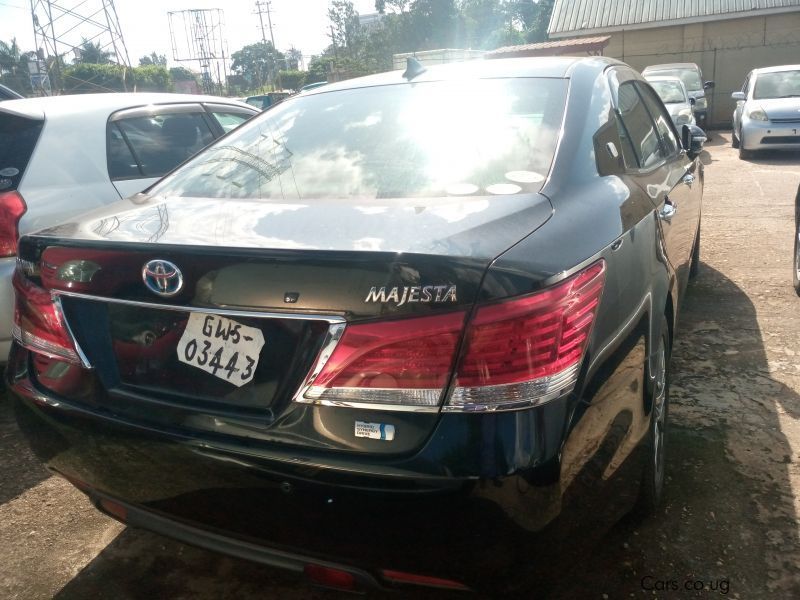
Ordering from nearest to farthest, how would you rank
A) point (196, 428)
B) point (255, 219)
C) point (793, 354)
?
point (196, 428), point (255, 219), point (793, 354)

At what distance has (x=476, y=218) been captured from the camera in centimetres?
184

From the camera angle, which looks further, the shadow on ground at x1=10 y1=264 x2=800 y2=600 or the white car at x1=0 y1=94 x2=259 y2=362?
the white car at x1=0 y1=94 x2=259 y2=362

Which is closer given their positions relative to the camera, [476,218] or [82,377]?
[476,218]

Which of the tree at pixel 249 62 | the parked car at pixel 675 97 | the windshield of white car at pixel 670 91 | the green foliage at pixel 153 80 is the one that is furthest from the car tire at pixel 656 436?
the tree at pixel 249 62

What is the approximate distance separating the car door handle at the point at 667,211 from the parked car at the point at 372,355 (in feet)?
1.02

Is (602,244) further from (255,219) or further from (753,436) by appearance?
(753,436)

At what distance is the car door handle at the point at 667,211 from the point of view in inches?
106

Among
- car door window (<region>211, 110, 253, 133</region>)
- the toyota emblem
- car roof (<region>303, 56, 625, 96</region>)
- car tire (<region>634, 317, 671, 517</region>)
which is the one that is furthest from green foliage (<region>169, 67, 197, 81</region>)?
the toyota emblem

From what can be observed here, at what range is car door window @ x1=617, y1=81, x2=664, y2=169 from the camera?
280 centimetres

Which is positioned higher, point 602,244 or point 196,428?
point 602,244

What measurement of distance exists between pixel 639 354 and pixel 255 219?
114cm

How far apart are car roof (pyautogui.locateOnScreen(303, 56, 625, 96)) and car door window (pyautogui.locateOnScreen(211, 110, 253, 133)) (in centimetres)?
230

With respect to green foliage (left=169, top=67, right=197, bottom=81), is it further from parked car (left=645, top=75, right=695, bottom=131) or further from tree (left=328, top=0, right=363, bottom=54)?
parked car (left=645, top=75, right=695, bottom=131)

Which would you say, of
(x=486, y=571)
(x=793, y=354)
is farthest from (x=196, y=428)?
(x=793, y=354)
